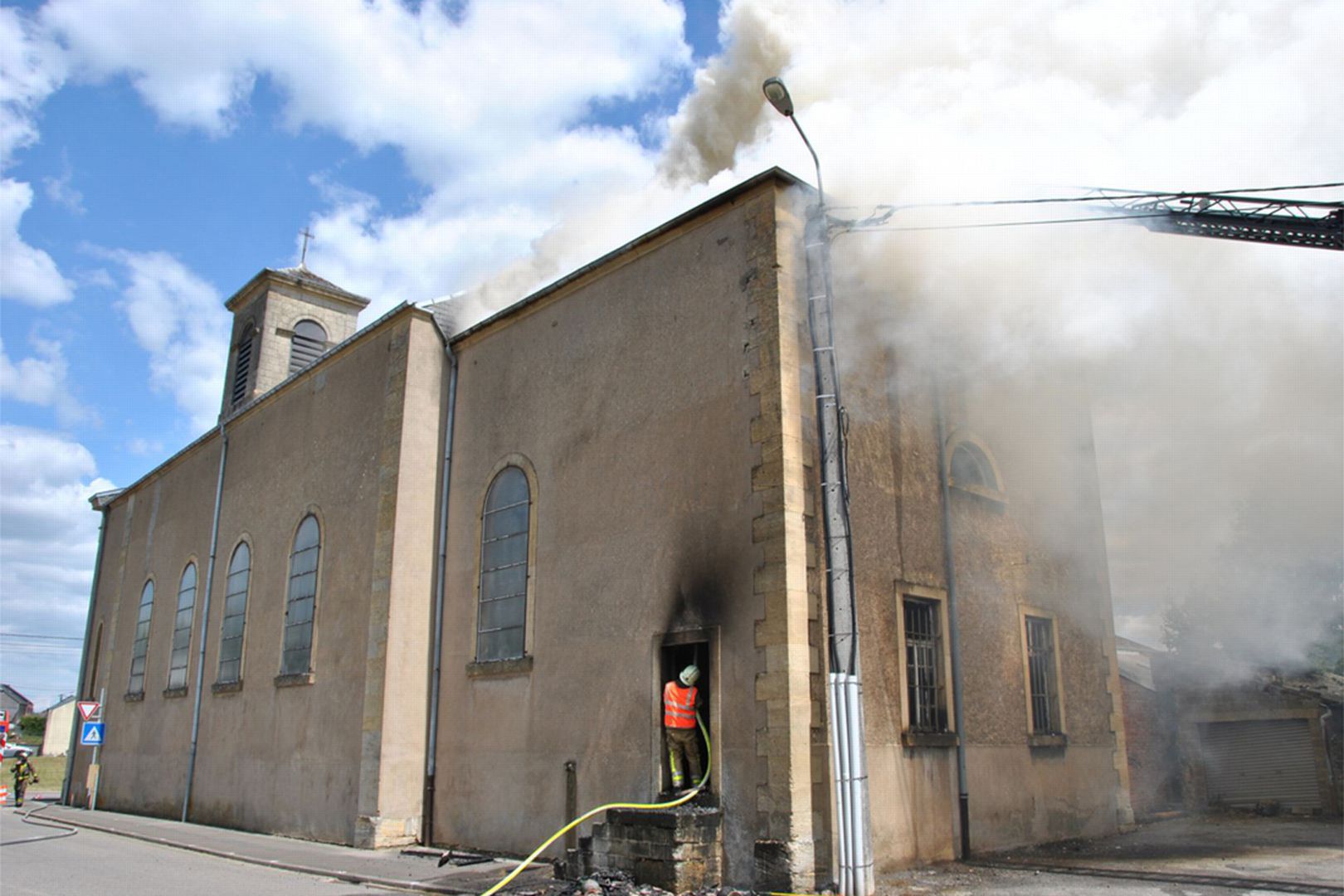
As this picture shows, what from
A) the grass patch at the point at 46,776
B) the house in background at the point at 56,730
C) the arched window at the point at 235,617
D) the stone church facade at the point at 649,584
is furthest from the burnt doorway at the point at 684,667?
the house in background at the point at 56,730

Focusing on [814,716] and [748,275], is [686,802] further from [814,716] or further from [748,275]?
[748,275]

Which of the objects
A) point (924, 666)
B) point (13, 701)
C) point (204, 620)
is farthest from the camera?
point (13, 701)

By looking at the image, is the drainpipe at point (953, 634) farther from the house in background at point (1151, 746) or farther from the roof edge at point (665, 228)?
the house in background at point (1151, 746)

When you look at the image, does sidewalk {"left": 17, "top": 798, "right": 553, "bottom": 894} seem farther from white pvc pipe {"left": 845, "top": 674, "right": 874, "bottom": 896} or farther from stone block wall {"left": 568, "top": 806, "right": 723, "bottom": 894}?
white pvc pipe {"left": 845, "top": 674, "right": 874, "bottom": 896}

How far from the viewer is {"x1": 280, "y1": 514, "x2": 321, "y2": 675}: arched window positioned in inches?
658

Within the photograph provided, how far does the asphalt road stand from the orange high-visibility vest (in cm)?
329

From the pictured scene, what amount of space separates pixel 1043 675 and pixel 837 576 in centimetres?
533

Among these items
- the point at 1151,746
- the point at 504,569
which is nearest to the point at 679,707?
the point at 504,569

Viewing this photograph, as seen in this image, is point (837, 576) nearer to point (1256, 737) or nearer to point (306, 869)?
point (306, 869)

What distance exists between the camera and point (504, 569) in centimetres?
1373

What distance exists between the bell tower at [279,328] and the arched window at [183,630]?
5056mm

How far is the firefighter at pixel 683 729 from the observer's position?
1047cm

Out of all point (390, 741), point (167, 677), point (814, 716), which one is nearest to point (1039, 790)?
point (814, 716)

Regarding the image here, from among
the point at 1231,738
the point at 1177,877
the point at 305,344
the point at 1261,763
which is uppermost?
the point at 305,344
